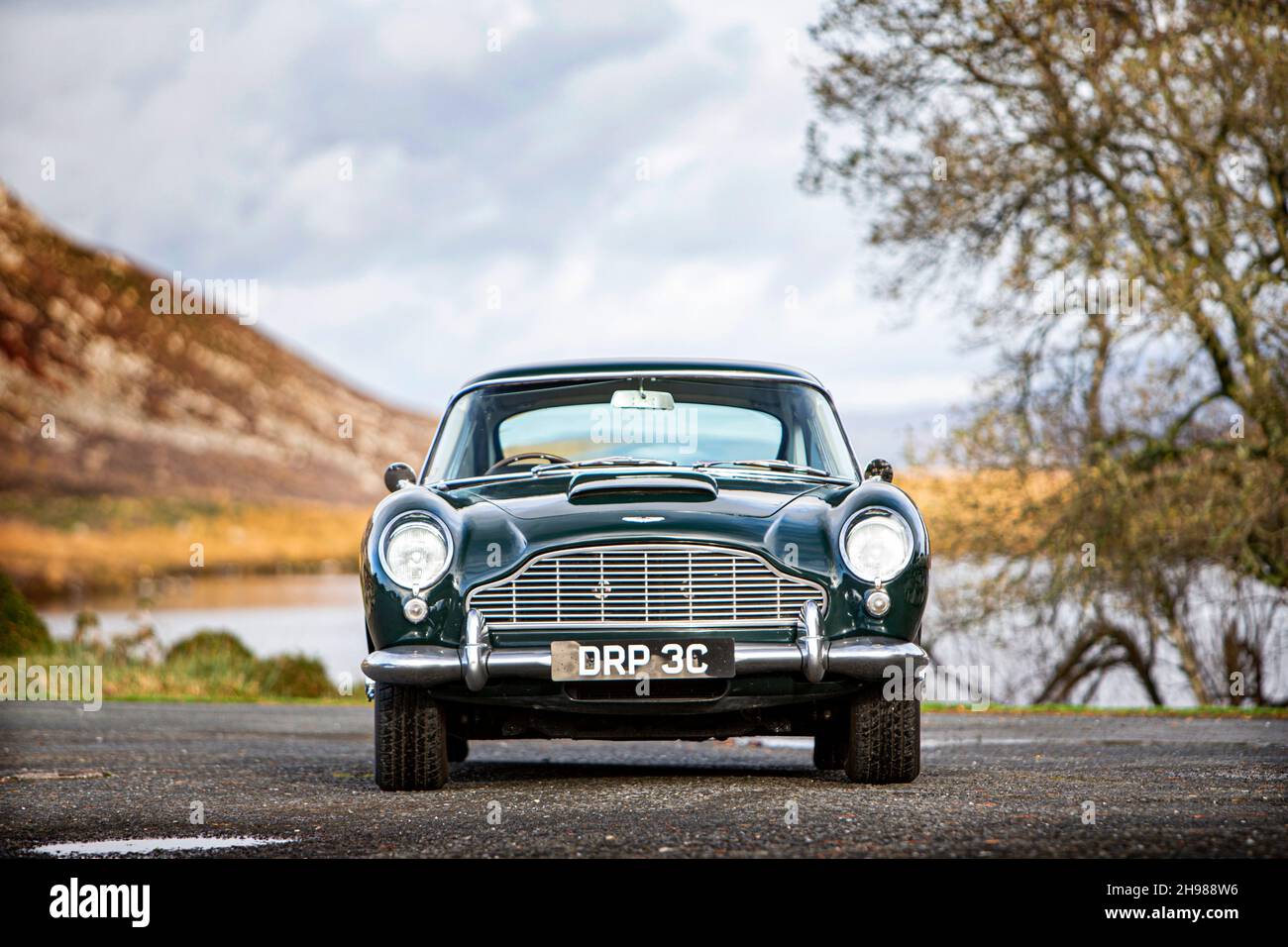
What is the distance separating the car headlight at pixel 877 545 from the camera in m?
5.91

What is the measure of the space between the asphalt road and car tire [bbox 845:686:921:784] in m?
0.08

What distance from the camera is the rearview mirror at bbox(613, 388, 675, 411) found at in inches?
277

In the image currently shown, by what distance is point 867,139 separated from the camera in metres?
17.0

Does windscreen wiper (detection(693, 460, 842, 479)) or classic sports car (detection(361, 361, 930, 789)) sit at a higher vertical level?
windscreen wiper (detection(693, 460, 842, 479))

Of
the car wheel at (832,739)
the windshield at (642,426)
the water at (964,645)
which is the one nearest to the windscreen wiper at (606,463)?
the windshield at (642,426)

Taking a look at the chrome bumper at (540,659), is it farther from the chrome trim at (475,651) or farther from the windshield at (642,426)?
the windshield at (642,426)

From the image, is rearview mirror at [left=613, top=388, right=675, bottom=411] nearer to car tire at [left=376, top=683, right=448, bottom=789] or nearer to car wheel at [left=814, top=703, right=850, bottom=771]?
car wheel at [left=814, top=703, right=850, bottom=771]

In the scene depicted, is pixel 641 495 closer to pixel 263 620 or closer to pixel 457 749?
pixel 457 749

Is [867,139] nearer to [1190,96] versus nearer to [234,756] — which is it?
[1190,96]

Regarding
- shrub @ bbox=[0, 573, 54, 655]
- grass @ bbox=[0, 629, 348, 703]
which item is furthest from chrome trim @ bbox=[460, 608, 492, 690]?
shrub @ bbox=[0, 573, 54, 655]

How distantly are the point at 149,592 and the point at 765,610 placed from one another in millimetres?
12401

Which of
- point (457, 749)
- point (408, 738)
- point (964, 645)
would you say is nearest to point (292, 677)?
point (964, 645)

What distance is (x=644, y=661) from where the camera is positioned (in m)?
5.68

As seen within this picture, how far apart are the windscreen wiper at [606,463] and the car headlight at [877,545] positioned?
1.06 m
